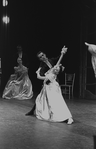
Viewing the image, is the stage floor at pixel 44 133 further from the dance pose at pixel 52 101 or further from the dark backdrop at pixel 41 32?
the dark backdrop at pixel 41 32

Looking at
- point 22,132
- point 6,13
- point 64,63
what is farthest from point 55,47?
point 22,132

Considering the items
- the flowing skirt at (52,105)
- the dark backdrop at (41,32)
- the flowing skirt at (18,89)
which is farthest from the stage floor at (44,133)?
the dark backdrop at (41,32)

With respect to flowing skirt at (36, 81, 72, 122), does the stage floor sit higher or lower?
lower

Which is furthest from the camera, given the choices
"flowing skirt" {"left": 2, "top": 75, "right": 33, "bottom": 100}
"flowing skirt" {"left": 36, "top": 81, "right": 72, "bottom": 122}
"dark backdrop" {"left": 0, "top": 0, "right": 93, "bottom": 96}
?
"dark backdrop" {"left": 0, "top": 0, "right": 93, "bottom": 96}

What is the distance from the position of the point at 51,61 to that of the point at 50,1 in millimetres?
5344

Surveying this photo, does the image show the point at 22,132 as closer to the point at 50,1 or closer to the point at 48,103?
the point at 48,103

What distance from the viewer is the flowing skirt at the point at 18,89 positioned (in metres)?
7.71

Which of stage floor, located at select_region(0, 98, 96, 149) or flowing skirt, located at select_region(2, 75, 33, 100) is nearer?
stage floor, located at select_region(0, 98, 96, 149)

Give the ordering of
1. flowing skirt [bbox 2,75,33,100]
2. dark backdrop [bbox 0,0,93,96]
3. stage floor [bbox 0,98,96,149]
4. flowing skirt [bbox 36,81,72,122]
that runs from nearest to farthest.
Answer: stage floor [bbox 0,98,96,149]
flowing skirt [bbox 36,81,72,122]
flowing skirt [bbox 2,75,33,100]
dark backdrop [bbox 0,0,93,96]

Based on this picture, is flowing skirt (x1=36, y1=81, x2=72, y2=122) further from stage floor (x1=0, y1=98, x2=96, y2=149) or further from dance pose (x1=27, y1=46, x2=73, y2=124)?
stage floor (x1=0, y1=98, x2=96, y2=149)

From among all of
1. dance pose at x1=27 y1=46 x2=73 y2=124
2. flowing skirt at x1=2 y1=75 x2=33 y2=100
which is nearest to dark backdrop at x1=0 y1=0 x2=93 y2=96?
flowing skirt at x1=2 y1=75 x2=33 y2=100

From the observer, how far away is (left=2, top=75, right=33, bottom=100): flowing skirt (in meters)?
7.71

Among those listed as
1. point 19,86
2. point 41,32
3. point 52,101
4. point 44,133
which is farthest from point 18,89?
point 44,133

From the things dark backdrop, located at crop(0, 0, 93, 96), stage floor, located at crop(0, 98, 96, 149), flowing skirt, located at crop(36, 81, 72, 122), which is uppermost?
dark backdrop, located at crop(0, 0, 93, 96)
